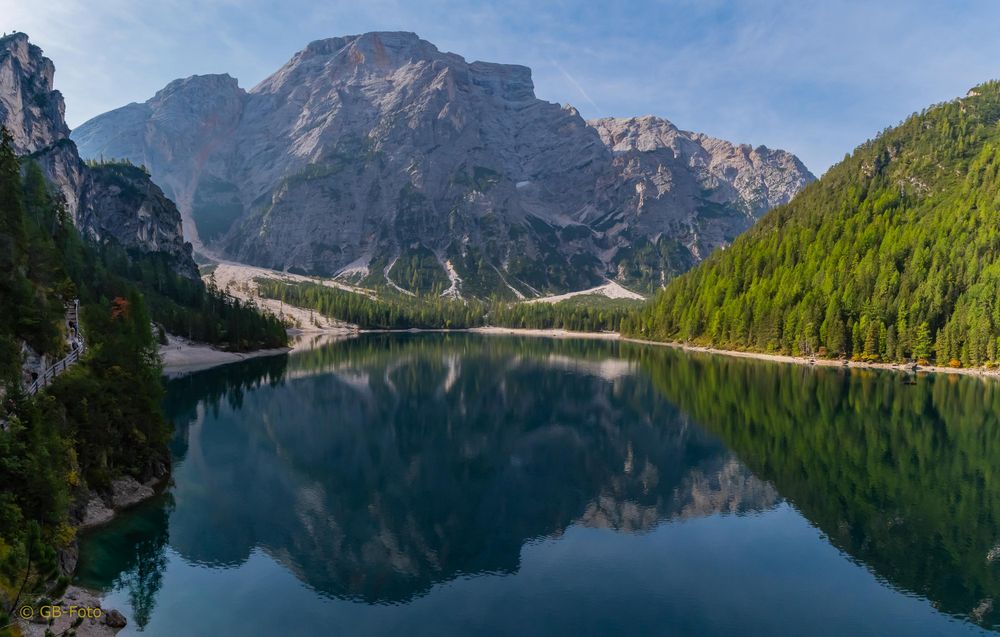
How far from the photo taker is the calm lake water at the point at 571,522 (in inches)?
1266

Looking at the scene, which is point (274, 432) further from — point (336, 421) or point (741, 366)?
point (741, 366)

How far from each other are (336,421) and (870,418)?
256 feet

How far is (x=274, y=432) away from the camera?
7819 cm

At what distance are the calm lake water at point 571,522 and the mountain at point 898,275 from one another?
1797 inches

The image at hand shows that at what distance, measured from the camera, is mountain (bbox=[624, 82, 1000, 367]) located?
449ft

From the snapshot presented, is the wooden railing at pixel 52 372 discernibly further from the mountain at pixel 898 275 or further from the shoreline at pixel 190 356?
the mountain at pixel 898 275

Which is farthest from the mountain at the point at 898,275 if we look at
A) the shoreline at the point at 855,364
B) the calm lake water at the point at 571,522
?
the calm lake water at the point at 571,522

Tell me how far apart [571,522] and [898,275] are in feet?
487

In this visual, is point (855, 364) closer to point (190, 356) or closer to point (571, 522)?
point (571, 522)

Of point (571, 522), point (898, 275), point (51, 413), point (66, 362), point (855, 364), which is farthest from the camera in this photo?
point (898, 275)

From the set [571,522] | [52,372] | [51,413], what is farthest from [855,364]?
[51,413]

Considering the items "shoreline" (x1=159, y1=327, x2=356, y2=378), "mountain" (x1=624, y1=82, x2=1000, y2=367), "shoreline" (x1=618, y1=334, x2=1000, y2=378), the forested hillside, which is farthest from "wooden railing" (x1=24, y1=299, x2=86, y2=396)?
"mountain" (x1=624, y1=82, x2=1000, y2=367)

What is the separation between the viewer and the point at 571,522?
155 feet

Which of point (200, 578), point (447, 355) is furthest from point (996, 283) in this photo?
point (200, 578)
